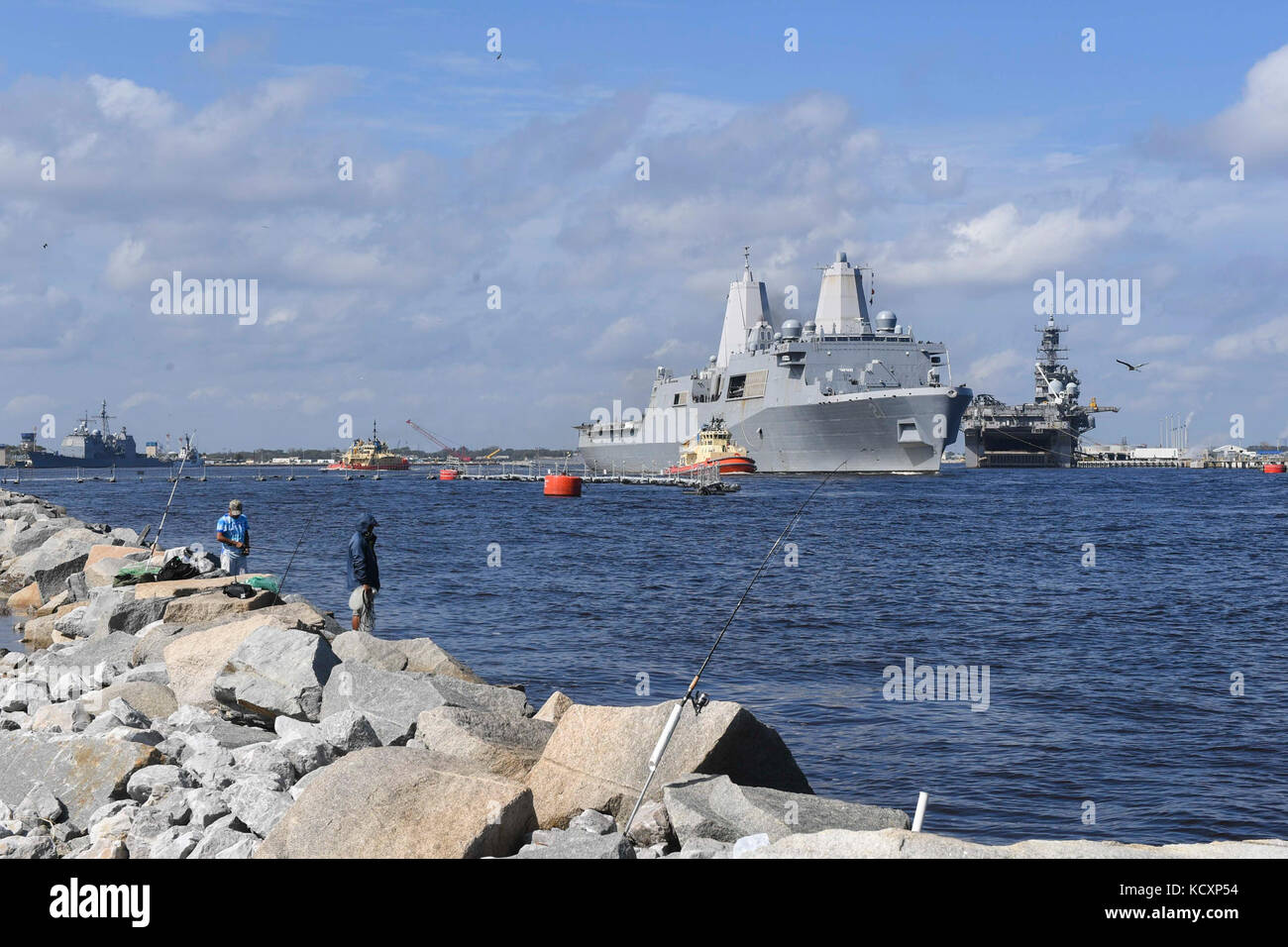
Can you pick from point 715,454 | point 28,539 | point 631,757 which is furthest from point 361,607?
point 715,454

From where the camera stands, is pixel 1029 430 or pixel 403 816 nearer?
pixel 403 816

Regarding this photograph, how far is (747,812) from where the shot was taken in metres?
6.62

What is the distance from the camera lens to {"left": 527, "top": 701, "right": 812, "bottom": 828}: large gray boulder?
727 cm

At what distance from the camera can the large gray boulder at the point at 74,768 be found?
7586 millimetres

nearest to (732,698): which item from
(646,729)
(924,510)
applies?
(646,729)

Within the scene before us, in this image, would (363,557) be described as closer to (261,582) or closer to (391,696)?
(261,582)

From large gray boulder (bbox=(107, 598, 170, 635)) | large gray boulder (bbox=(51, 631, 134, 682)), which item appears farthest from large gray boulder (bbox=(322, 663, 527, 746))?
large gray boulder (bbox=(107, 598, 170, 635))

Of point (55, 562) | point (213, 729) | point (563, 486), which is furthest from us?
point (563, 486)

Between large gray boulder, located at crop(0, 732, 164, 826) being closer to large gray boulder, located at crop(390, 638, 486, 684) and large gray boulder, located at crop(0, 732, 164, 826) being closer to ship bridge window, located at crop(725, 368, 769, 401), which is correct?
large gray boulder, located at crop(390, 638, 486, 684)

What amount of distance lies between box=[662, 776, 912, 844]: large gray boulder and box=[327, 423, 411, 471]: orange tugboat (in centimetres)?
12844

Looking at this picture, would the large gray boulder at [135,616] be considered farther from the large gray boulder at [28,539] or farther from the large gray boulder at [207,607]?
the large gray boulder at [28,539]

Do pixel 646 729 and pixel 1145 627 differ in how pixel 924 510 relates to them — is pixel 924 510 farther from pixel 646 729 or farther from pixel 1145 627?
pixel 646 729

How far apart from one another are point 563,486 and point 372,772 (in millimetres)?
66170

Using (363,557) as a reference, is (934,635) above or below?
below
